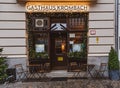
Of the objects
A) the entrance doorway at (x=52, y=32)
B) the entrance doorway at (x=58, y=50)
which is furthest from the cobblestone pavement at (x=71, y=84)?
the entrance doorway at (x=58, y=50)

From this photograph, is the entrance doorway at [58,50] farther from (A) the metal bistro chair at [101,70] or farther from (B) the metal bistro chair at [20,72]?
(A) the metal bistro chair at [101,70]

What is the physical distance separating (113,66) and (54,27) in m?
4.36

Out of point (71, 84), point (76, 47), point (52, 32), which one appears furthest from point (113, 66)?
point (52, 32)

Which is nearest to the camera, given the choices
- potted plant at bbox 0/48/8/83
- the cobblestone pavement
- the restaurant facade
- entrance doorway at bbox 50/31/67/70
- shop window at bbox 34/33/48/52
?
the cobblestone pavement

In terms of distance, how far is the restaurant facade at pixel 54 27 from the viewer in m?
18.8

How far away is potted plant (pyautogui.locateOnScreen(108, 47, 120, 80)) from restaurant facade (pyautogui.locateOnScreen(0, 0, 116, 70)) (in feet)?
2.29

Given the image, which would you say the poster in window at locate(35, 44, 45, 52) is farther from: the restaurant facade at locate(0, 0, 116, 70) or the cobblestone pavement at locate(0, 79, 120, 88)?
the cobblestone pavement at locate(0, 79, 120, 88)

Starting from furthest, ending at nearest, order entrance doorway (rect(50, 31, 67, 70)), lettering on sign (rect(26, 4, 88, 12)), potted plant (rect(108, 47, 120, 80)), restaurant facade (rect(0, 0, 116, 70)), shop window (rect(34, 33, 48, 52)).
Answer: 1. entrance doorway (rect(50, 31, 67, 70))
2. shop window (rect(34, 33, 48, 52))
3. lettering on sign (rect(26, 4, 88, 12))
4. restaurant facade (rect(0, 0, 116, 70))
5. potted plant (rect(108, 47, 120, 80))

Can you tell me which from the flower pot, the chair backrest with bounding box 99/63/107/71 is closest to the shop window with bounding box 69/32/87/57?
the chair backrest with bounding box 99/63/107/71

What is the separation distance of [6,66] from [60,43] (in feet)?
14.0

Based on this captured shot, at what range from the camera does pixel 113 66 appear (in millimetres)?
18156

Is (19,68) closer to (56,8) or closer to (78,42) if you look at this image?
(78,42)

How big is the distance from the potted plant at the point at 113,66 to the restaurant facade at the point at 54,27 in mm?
698

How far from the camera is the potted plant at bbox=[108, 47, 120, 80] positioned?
18.1 m
